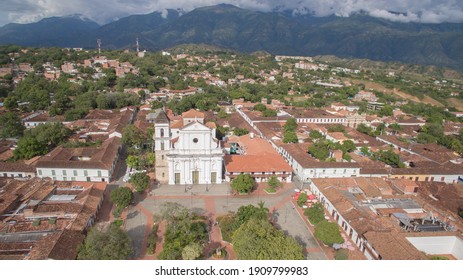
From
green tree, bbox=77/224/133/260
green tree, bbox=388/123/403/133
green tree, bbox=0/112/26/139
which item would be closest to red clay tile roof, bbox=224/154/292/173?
green tree, bbox=77/224/133/260

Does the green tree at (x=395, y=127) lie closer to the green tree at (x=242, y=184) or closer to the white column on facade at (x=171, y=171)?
the green tree at (x=242, y=184)

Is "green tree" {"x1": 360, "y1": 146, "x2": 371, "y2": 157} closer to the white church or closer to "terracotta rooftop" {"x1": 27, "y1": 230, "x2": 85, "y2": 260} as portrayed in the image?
the white church

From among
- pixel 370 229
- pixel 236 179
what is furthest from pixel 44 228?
pixel 370 229

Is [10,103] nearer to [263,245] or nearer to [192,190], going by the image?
[192,190]

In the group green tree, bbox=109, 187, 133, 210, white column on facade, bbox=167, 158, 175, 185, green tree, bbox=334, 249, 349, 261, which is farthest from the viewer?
white column on facade, bbox=167, 158, 175, 185

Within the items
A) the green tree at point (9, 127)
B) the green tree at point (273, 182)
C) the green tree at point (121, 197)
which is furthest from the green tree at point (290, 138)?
the green tree at point (9, 127)

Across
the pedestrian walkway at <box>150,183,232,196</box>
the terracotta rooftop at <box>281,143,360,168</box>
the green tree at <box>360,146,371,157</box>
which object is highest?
the terracotta rooftop at <box>281,143,360,168</box>

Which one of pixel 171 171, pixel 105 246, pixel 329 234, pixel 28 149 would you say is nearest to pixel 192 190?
pixel 171 171
